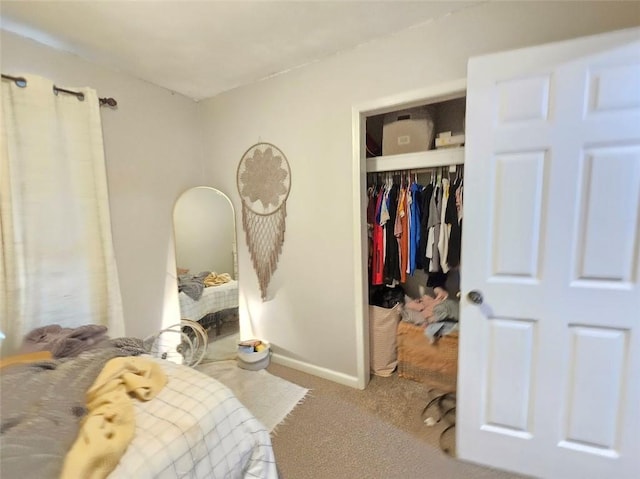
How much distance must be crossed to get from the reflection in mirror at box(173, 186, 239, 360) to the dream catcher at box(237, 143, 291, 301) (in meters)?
0.20

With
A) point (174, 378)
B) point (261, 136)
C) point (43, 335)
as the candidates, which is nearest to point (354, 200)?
point (261, 136)

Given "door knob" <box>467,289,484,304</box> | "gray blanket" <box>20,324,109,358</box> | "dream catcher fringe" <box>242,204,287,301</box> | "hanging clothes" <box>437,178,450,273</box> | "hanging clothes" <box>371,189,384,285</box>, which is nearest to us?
"gray blanket" <box>20,324,109,358</box>

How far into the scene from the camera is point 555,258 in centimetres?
128

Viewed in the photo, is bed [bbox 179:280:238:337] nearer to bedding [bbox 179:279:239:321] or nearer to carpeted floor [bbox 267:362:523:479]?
bedding [bbox 179:279:239:321]

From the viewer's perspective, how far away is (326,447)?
167cm

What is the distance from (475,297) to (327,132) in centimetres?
140

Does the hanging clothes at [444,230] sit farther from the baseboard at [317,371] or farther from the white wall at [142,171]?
the white wall at [142,171]

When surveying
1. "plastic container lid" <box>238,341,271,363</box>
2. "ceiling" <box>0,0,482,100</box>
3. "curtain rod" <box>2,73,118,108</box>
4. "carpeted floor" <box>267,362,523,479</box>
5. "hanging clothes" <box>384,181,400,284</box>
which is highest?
"ceiling" <box>0,0,482,100</box>

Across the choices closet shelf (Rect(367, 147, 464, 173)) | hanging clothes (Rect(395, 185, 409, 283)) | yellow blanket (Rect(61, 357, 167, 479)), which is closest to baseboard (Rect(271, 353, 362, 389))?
hanging clothes (Rect(395, 185, 409, 283))

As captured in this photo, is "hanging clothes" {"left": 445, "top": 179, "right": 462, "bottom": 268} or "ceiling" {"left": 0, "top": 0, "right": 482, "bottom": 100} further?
"hanging clothes" {"left": 445, "top": 179, "right": 462, "bottom": 268}

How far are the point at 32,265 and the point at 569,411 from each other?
2729 mm

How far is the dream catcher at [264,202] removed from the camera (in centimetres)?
232

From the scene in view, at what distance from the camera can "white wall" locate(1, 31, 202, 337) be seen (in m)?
1.95

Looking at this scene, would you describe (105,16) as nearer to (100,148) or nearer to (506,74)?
(100,148)
